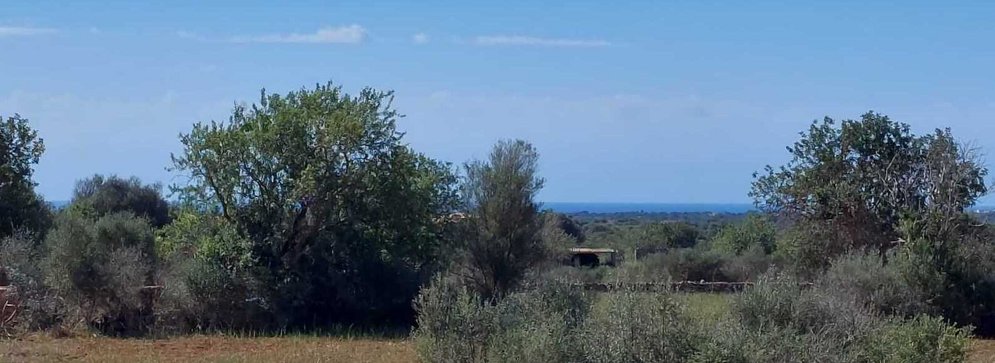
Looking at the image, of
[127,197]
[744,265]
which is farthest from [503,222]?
[127,197]

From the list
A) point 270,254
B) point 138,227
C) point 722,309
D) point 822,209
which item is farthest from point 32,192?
point 722,309

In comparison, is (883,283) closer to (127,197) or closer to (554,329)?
(554,329)

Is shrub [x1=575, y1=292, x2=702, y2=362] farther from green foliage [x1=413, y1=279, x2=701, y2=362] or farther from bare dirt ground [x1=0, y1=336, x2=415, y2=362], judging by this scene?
bare dirt ground [x1=0, y1=336, x2=415, y2=362]

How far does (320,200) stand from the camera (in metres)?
27.0

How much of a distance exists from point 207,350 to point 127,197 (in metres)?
35.5

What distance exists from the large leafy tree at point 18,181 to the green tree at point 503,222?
13.5 meters

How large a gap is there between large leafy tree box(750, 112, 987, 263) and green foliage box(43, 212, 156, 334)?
1594 cm

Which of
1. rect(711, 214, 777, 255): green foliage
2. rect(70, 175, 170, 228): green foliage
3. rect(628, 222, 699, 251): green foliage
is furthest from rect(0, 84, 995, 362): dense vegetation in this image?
rect(628, 222, 699, 251): green foliage

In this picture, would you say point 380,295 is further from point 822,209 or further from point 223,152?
point 822,209

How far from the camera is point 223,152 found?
26.7 metres

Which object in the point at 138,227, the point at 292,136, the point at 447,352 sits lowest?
the point at 447,352

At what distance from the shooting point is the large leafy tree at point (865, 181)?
2830cm

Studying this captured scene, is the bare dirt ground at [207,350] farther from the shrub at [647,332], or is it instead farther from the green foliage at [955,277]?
the green foliage at [955,277]

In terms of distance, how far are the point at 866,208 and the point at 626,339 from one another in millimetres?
18543
